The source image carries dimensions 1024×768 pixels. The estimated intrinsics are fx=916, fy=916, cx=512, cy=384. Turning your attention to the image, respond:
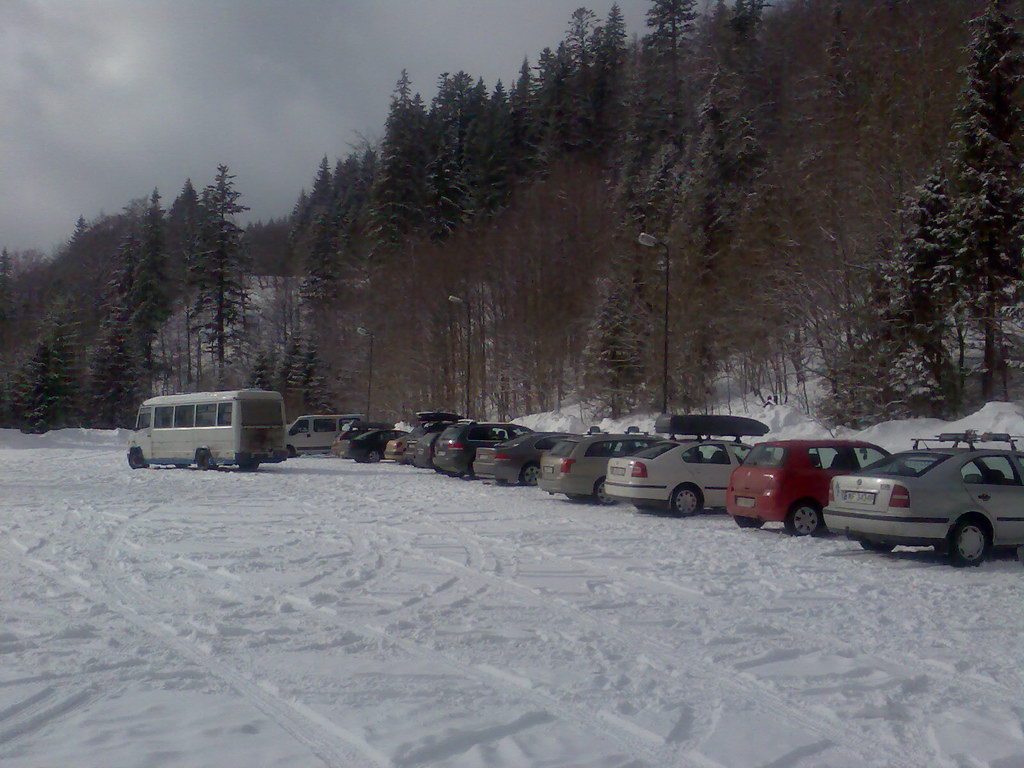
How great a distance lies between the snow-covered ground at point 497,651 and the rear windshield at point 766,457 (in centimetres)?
121

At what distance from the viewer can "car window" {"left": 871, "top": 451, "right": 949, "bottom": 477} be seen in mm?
11703

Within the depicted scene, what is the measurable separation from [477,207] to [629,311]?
2723cm

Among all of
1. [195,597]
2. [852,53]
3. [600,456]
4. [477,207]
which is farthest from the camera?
[477,207]

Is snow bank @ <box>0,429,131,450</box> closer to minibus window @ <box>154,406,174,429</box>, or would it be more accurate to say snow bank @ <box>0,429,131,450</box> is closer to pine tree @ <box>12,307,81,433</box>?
pine tree @ <box>12,307,81,433</box>

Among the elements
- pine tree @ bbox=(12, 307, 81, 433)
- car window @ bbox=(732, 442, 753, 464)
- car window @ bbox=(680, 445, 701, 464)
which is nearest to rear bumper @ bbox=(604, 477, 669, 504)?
car window @ bbox=(680, 445, 701, 464)

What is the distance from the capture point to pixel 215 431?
1200 inches

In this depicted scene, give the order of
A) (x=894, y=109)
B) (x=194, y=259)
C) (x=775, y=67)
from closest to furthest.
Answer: (x=894, y=109) → (x=775, y=67) → (x=194, y=259)

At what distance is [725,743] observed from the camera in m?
5.02

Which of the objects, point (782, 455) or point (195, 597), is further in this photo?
point (782, 455)

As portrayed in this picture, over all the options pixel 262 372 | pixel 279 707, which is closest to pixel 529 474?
pixel 279 707

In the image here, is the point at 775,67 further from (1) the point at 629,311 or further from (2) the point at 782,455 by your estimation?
(2) the point at 782,455

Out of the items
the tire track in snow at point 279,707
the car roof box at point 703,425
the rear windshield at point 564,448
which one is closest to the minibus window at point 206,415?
the rear windshield at point 564,448

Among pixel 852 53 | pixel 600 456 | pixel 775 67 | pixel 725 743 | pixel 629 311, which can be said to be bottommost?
pixel 725 743

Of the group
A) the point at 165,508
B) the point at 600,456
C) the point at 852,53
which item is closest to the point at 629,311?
the point at 852,53
